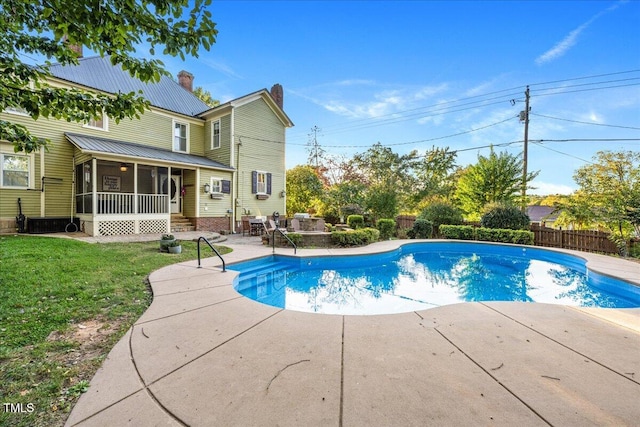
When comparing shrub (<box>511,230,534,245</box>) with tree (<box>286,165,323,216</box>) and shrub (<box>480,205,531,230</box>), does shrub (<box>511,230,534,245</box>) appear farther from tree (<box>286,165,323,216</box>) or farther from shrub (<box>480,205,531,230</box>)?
tree (<box>286,165,323,216</box>)

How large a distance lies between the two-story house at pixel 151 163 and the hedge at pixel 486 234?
9.67 m

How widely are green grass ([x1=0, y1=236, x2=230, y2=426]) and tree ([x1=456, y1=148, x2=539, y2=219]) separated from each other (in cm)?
1671

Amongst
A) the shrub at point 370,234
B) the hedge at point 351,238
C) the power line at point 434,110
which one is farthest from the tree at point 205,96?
the hedge at point 351,238

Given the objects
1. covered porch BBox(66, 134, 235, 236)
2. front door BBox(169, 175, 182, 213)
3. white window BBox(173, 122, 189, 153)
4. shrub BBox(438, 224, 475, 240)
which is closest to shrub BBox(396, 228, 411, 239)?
shrub BBox(438, 224, 475, 240)

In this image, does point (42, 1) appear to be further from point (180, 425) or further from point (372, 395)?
point (372, 395)

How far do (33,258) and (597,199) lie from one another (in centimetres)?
1972

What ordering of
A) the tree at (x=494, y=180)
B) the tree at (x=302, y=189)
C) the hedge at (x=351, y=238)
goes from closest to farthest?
the hedge at (x=351, y=238), the tree at (x=494, y=180), the tree at (x=302, y=189)

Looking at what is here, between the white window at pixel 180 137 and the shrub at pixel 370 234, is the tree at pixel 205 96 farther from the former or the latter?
the shrub at pixel 370 234

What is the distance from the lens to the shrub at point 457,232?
45.6 ft

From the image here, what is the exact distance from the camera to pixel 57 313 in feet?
11.8

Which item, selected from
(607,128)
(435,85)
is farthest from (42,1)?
(607,128)

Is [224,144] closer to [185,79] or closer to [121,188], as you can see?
[121,188]

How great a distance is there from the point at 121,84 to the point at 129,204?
21.3 feet

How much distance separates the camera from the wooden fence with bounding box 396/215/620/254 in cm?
1067
